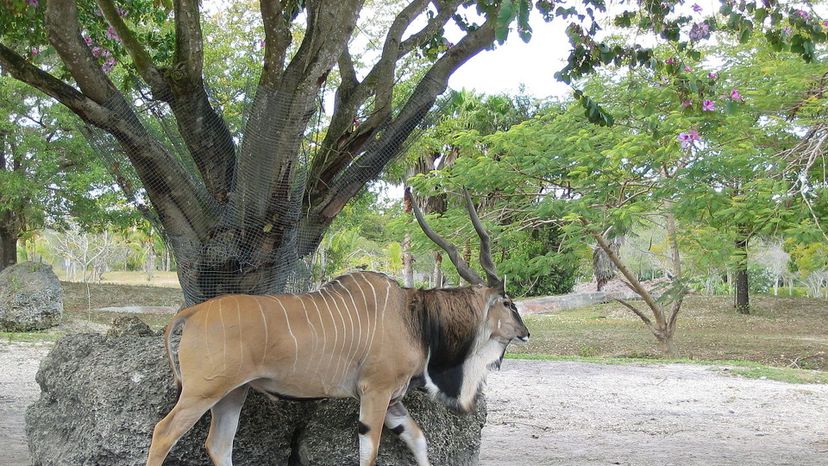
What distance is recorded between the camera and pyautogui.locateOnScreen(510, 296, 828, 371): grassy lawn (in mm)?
12654

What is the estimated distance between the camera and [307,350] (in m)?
3.67

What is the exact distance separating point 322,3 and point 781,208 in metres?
7.14

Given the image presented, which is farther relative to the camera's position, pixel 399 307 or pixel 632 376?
pixel 632 376

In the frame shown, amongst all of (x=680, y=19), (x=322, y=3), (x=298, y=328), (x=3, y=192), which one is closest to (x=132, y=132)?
(x=322, y=3)

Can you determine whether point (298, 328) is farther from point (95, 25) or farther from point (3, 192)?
point (3, 192)

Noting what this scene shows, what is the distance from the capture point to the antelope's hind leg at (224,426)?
12.5ft

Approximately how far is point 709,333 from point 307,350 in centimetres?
1369

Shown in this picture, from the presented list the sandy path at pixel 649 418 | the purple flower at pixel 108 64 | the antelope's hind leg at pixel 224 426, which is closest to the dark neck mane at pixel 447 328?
the antelope's hind leg at pixel 224 426

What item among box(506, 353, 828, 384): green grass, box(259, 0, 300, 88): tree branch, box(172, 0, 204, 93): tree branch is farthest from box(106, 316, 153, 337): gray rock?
box(506, 353, 828, 384): green grass

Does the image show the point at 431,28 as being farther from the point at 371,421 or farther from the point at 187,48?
Answer: the point at 371,421

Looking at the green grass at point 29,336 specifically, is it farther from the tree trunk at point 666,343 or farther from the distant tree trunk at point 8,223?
the tree trunk at point 666,343

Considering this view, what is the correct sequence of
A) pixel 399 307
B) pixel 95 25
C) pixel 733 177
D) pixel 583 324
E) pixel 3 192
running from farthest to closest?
pixel 583 324 < pixel 3 192 < pixel 733 177 < pixel 95 25 < pixel 399 307

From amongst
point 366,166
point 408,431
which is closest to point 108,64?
point 366,166

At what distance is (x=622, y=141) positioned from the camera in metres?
11.2
